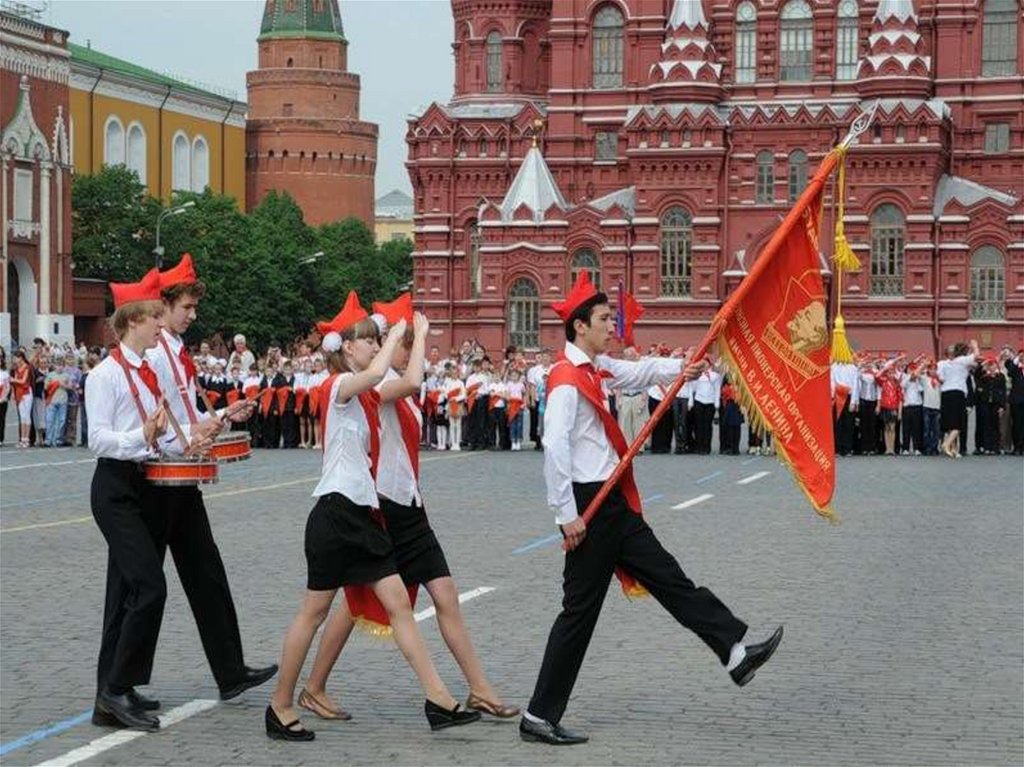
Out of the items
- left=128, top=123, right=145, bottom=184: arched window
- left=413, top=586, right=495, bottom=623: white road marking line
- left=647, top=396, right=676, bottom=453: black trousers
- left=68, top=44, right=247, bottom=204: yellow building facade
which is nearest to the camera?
left=413, top=586, right=495, bottom=623: white road marking line

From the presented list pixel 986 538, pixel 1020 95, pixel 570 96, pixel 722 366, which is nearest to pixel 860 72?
pixel 1020 95

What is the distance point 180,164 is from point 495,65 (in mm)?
36061

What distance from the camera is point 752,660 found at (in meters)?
8.90

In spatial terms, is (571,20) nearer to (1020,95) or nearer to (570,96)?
(570,96)

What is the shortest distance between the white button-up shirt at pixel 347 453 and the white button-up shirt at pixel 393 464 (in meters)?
0.11

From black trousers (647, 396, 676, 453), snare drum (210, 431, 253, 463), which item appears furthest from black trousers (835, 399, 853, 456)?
snare drum (210, 431, 253, 463)

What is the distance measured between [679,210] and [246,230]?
928 inches

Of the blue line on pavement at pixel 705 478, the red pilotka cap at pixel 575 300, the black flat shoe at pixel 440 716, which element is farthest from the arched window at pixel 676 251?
the black flat shoe at pixel 440 716

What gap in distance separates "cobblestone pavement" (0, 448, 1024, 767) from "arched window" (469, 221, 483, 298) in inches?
2119

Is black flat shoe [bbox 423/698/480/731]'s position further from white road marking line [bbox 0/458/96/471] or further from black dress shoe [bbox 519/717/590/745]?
white road marking line [bbox 0/458/96/471]

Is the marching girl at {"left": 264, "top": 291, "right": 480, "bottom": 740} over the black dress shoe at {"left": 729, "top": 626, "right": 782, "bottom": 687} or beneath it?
over

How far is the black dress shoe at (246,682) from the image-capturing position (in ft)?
31.2

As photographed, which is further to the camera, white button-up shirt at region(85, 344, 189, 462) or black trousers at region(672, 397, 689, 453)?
black trousers at region(672, 397, 689, 453)

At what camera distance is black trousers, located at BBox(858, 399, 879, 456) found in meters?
34.1
